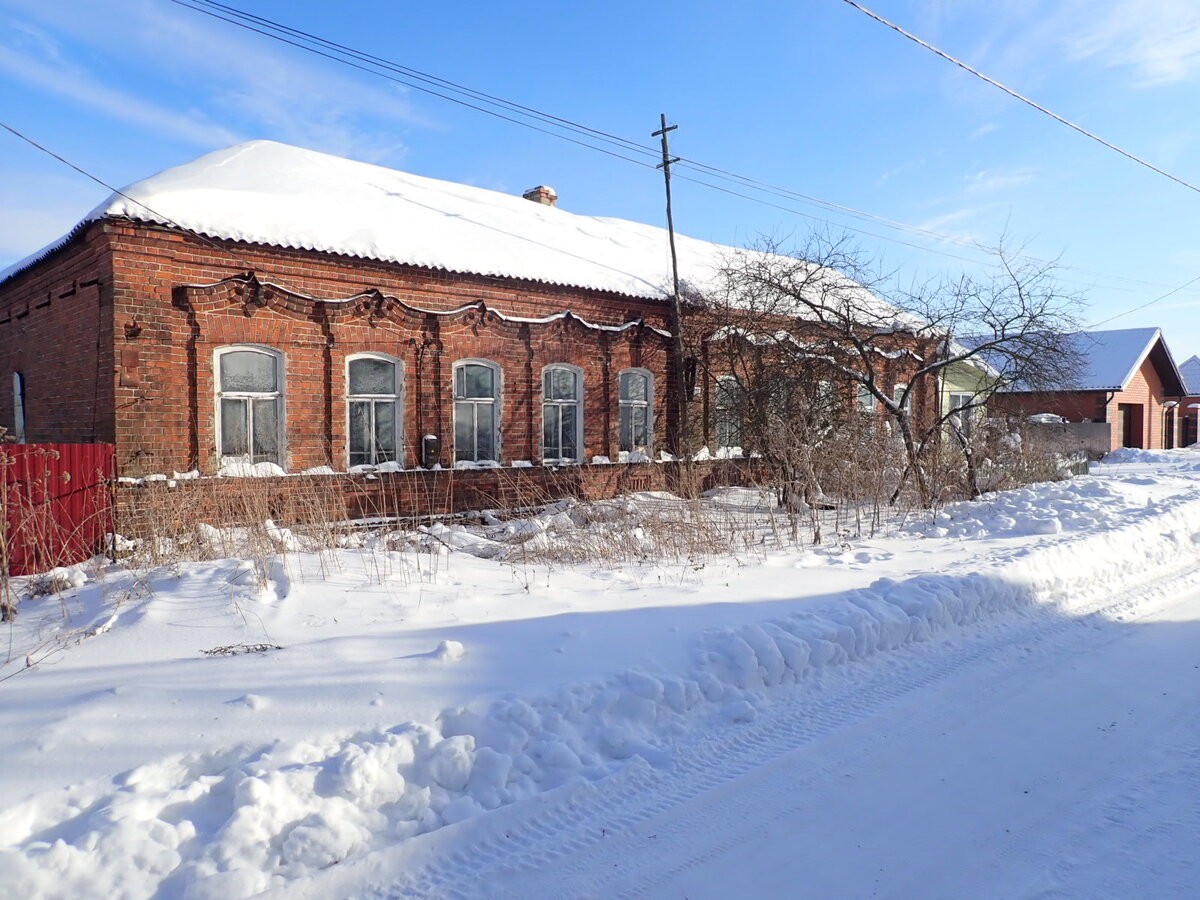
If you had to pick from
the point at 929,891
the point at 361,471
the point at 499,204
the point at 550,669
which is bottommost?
the point at 929,891

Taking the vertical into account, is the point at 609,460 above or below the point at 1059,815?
above

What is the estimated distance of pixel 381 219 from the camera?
12.2 meters

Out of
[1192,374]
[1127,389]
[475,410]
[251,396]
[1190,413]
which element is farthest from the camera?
[1192,374]

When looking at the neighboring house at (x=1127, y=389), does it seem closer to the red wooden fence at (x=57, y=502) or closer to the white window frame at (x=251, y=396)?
the white window frame at (x=251, y=396)

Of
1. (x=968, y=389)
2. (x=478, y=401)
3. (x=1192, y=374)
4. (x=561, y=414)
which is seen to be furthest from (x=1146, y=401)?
(x=478, y=401)

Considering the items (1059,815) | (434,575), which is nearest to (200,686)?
(434,575)

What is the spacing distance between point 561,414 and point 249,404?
533cm

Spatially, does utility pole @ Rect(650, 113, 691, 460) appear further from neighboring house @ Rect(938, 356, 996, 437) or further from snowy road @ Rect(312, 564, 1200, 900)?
snowy road @ Rect(312, 564, 1200, 900)

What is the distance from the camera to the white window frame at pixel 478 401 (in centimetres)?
1233

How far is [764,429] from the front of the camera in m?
12.6

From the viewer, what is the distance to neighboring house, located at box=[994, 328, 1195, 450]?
1199 inches

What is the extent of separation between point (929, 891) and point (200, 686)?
11.7ft

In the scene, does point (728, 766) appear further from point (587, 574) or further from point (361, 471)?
point (361, 471)

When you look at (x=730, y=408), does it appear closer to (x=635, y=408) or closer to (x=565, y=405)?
(x=635, y=408)
